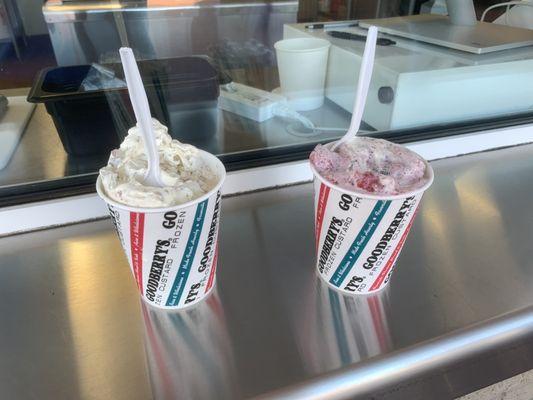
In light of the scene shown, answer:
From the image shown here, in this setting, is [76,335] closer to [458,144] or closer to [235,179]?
[235,179]

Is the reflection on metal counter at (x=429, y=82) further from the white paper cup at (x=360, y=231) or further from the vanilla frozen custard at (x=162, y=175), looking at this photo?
the vanilla frozen custard at (x=162, y=175)

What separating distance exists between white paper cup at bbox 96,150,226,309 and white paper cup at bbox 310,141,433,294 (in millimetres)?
120

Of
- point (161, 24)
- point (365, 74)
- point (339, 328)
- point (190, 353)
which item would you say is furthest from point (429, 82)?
point (161, 24)

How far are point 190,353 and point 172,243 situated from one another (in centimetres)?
13

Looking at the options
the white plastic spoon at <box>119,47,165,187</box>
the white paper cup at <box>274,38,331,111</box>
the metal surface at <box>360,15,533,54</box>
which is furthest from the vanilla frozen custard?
the metal surface at <box>360,15,533,54</box>

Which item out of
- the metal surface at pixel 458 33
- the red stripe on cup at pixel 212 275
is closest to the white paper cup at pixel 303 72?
the metal surface at pixel 458 33

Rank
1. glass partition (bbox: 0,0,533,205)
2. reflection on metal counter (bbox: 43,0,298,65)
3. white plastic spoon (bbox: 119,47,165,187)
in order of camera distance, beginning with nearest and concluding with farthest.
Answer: white plastic spoon (bbox: 119,47,165,187) < glass partition (bbox: 0,0,533,205) < reflection on metal counter (bbox: 43,0,298,65)

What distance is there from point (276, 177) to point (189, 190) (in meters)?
0.30

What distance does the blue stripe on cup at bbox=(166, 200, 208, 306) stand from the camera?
408 millimetres

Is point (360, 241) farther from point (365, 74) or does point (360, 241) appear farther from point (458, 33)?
point (458, 33)

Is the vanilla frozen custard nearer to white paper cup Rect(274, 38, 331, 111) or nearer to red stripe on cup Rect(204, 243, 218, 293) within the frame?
red stripe on cup Rect(204, 243, 218, 293)

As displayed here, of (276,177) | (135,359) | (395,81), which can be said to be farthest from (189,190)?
(395,81)

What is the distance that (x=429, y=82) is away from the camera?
2.44 feet

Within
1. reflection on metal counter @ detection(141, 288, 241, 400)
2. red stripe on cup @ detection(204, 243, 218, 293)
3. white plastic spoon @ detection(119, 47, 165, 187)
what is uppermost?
white plastic spoon @ detection(119, 47, 165, 187)
